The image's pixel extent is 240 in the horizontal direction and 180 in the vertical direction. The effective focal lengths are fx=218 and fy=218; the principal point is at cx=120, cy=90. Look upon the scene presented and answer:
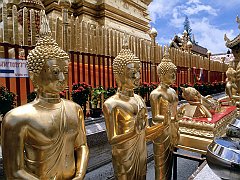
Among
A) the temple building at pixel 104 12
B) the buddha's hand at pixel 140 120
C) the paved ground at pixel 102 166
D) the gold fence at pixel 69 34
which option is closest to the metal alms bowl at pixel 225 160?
the buddha's hand at pixel 140 120

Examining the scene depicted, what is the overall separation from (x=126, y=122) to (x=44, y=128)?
610 millimetres

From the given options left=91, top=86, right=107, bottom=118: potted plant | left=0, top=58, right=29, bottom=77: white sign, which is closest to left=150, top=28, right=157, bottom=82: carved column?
left=91, top=86, right=107, bottom=118: potted plant

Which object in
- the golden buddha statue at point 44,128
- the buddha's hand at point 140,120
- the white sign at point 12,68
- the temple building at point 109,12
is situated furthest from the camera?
the temple building at point 109,12

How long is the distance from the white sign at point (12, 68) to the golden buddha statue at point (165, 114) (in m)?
1.42

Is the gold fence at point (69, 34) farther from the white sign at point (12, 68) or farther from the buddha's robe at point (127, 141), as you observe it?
the buddha's robe at point (127, 141)

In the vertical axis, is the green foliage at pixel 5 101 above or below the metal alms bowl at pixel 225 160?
above

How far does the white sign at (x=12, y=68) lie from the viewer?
219 centimetres

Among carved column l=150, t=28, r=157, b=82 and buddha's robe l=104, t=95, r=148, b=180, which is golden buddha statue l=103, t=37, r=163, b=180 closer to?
buddha's robe l=104, t=95, r=148, b=180

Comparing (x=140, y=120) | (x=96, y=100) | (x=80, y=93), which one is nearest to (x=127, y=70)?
(x=140, y=120)

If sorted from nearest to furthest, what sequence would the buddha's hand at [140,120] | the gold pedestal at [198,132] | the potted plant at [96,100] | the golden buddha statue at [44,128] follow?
the golden buddha statue at [44,128], the buddha's hand at [140,120], the gold pedestal at [198,132], the potted plant at [96,100]

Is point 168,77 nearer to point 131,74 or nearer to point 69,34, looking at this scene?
point 131,74

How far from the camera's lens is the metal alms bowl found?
0.98 m

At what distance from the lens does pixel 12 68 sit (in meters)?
2.27

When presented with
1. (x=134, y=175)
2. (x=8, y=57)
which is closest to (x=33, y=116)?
(x=134, y=175)
